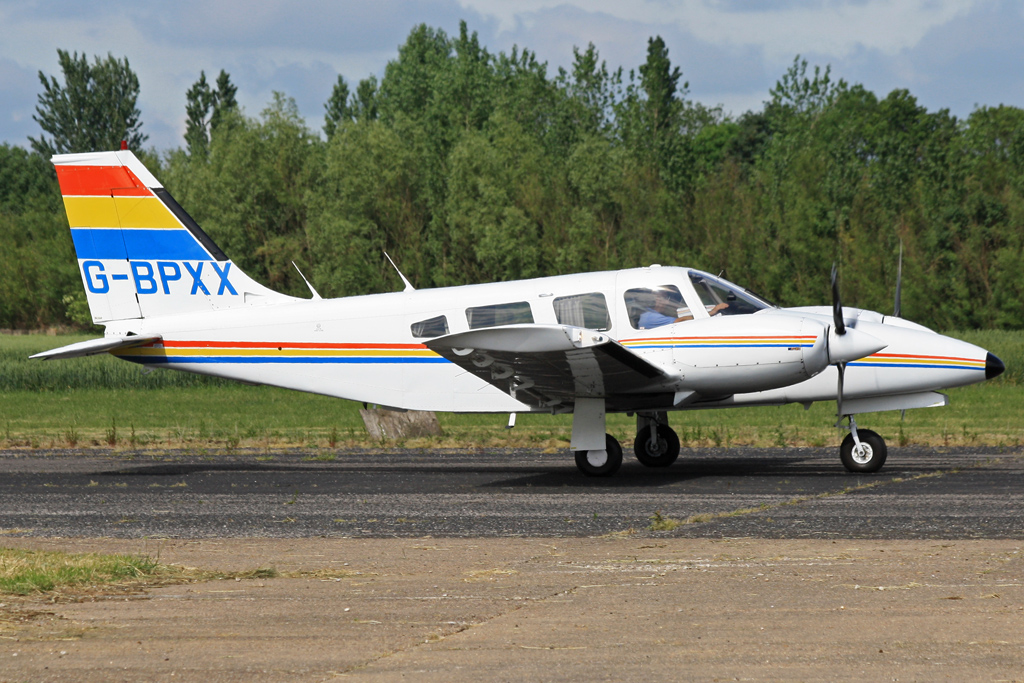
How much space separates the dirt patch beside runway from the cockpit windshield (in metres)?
4.65

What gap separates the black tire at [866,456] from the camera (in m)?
12.8

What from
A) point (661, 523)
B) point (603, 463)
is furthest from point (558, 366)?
point (661, 523)

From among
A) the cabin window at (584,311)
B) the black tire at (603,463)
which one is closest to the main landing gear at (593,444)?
the black tire at (603,463)

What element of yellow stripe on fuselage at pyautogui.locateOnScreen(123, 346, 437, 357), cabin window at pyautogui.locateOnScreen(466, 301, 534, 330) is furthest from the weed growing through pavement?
yellow stripe on fuselage at pyautogui.locateOnScreen(123, 346, 437, 357)

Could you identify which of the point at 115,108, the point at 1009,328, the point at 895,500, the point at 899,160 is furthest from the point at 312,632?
the point at 115,108

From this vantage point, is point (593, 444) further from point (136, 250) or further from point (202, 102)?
point (202, 102)

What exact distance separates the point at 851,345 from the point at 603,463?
3.14 m

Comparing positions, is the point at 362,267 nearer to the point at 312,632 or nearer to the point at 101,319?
the point at 101,319

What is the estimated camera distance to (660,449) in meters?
14.1

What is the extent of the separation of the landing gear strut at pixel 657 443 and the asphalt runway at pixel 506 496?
1.01 feet

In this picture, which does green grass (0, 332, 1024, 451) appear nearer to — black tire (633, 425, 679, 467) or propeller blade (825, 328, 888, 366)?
black tire (633, 425, 679, 467)

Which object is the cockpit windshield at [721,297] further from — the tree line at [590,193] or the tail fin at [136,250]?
the tree line at [590,193]

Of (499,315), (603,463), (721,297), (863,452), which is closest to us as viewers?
(721,297)

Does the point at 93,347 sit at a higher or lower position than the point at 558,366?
higher
